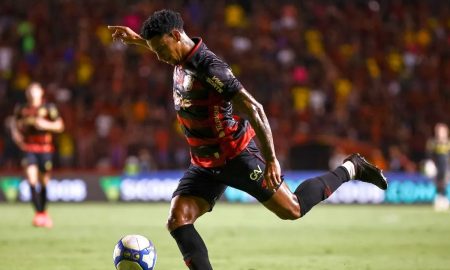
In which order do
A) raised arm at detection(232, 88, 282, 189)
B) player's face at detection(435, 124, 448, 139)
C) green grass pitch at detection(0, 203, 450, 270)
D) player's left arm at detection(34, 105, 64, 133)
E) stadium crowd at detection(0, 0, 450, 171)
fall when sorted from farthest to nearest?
stadium crowd at detection(0, 0, 450, 171), player's face at detection(435, 124, 448, 139), player's left arm at detection(34, 105, 64, 133), green grass pitch at detection(0, 203, 450, 270), raised arm at detection(232, 88, 282, 189)

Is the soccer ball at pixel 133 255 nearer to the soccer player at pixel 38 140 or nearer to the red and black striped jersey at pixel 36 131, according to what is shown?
the soccer player at pixel 38 140

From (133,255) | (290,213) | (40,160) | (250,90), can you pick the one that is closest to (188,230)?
(133,255)

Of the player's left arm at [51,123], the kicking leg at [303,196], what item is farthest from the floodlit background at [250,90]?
the kicking leg at [303,196]

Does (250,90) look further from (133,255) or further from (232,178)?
(232,178)

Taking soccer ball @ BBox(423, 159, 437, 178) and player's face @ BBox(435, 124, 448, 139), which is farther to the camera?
soccer ball @ BBox(423, 159, 437, 178)

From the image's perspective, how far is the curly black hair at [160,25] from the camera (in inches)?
285

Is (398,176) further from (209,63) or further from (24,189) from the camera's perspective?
(209,63)

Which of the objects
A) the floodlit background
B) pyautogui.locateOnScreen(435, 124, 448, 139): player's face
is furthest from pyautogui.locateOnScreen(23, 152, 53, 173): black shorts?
pyautogui.locateOnScreen(435, 124, 448, 139): player's face

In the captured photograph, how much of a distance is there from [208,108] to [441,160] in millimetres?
14410

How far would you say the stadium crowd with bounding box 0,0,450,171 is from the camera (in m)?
23.5

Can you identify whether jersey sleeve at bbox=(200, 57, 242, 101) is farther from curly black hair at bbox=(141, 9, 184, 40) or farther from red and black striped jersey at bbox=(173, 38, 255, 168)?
curly black hair at bbox=(141, 9, 184, 40)

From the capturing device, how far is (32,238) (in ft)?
43.1

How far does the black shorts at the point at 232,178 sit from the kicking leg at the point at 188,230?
0.08 m

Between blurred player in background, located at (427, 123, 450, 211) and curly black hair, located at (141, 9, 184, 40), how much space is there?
47.9ft
